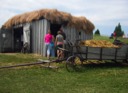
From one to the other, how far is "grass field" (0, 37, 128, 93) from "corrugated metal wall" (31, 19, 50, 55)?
22.1ft

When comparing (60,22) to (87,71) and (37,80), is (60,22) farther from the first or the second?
(37,80)

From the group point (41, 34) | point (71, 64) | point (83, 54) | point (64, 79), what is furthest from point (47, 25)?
point (64, 79)

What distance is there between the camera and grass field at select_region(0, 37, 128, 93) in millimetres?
9837

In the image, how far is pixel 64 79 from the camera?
1152 centimetres

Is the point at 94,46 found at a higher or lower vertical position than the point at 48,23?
lower

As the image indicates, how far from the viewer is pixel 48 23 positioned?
20.8m

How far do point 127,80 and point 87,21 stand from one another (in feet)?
40.8

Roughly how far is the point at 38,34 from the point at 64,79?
36.2ft

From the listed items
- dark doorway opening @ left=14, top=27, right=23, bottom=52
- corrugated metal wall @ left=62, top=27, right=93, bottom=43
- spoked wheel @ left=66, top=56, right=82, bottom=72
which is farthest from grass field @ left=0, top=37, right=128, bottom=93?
dark doorway opening @ left=14, top=27, right=23, bottom=52

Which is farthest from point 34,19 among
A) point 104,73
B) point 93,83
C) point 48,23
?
point 93,83

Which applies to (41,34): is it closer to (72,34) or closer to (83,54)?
(72,34)

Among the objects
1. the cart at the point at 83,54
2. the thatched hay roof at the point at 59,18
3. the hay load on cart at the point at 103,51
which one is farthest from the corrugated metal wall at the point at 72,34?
the cart at the point at 83,54

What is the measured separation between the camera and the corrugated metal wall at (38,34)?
69.3 ft

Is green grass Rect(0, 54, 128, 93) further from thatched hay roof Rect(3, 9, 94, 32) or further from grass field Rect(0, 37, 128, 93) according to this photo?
thatched hay roof Rect(3, 9, 94, 32)
